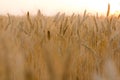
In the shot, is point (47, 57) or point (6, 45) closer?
point (47, 57)

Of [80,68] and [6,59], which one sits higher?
[6,59]

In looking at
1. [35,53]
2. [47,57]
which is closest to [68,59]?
[47,57]

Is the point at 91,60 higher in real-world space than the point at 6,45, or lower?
lower

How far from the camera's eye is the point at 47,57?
0.37m

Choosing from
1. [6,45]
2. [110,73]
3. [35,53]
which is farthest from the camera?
[35,53]

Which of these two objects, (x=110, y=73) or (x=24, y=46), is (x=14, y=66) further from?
(x=24, y=46)

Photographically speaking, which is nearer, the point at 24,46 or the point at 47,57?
the point at 47,57

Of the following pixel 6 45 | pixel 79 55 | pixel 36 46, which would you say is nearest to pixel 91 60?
pixel 79 55

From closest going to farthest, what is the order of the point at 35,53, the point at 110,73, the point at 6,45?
the point at 110,73
the point at 6,45
the point at 35,53

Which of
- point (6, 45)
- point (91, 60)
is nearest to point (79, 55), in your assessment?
point (91, 60)

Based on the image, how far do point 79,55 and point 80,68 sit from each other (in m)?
0.07

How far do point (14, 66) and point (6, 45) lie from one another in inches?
2.9

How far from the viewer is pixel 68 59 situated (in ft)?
1.28

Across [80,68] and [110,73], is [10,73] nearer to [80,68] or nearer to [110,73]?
[110,73]
